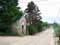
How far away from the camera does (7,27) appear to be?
8.31 metres

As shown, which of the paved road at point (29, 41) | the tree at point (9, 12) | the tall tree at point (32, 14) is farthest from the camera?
the tall tree at point (32, 14)

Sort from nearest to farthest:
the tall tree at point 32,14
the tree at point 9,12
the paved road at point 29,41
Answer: the paved road at point 29,41 < the tree at point 9,12 < the tall tree at point 32,14

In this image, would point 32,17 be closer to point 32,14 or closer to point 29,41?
point 32,14

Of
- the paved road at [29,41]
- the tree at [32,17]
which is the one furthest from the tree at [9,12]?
the paved road at [29,41]

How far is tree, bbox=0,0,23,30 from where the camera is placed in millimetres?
8133

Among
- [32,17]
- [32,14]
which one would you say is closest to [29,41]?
[32,17]

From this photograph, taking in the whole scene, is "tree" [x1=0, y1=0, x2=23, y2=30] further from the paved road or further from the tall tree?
the paved road

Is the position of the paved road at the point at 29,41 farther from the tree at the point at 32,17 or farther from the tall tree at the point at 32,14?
the tree at the point at 32,17

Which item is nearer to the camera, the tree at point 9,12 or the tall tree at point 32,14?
the tree at point 9,12

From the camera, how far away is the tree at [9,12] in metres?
8.13

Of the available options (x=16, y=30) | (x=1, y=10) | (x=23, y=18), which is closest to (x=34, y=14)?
(x=23, y=18)

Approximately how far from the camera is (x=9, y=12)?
8.34 meters

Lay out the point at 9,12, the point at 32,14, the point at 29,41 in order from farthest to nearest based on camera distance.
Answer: the point at 32,14, the point at 9,12, the point at 29,41

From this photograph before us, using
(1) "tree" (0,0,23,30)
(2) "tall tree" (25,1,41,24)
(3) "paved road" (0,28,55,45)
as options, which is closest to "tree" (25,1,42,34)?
(2) "tall tree" (25,1,41,24)
